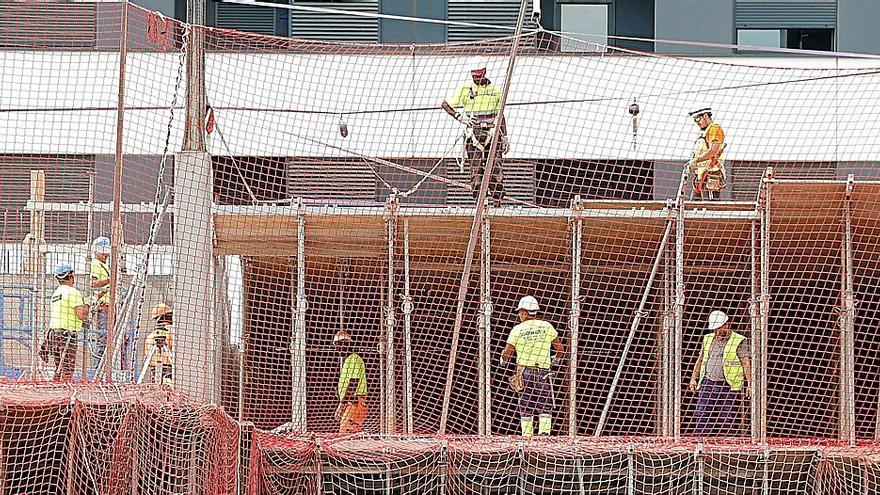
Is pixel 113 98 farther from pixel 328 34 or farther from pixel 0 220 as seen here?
pixel 328 34

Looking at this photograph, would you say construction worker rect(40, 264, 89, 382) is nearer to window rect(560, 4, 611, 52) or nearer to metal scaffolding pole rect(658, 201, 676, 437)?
metal scaffolding pole rect(658, 201, 676, 437)

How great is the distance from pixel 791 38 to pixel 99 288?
40.4 feet

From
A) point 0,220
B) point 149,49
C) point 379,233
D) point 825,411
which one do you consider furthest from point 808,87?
point 0,220

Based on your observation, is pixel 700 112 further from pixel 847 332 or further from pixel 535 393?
pixel 535 393

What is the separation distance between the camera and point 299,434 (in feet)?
54.5

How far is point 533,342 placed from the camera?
1772 cm

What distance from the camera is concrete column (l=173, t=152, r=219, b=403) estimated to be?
15828 millimetres

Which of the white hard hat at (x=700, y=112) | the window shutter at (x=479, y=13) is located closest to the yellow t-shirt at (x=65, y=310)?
the white hard hat at (x=700, y=112)

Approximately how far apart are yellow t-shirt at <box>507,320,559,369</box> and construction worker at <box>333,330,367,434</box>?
2102 millimetres

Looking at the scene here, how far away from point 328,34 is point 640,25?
501cm

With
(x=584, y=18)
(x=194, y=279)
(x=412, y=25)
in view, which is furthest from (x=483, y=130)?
(x=584, y=18)

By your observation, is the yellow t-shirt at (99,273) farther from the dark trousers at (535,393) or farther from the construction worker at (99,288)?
the dark trousers at (535,393)

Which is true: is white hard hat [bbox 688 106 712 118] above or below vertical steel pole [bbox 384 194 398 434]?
above

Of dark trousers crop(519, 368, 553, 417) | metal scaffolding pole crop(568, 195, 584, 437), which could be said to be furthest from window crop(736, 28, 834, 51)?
dark trousers crop(519, 368, 553, 417)
